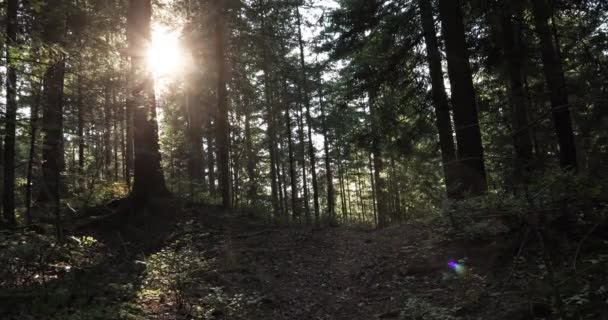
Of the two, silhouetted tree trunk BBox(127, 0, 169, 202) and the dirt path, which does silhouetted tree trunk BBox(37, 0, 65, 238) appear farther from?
the dirt path

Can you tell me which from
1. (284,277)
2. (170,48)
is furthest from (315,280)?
(170,48)

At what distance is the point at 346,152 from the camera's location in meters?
14.5

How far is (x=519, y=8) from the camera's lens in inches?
284

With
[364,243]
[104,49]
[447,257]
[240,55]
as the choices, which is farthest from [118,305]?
[240,55]

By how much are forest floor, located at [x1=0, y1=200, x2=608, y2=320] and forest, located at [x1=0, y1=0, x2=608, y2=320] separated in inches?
1.7

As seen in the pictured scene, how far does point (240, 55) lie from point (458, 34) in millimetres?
10022

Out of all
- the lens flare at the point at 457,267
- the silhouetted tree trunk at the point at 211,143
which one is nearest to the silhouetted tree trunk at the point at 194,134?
the silhouetted tree trunk at the point at 211,143

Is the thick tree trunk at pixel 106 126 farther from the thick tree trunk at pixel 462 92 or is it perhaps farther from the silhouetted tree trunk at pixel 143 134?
the thick tree trunk at pixel 462 92

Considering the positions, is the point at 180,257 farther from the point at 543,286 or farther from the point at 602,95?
the point at 602,95

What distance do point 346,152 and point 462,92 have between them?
618 cm

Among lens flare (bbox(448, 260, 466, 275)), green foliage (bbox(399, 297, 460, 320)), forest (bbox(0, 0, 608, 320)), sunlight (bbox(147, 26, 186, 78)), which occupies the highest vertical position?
sunlight (bbox(147, 26, 186, 78))

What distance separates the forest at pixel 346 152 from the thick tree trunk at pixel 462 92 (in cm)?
4

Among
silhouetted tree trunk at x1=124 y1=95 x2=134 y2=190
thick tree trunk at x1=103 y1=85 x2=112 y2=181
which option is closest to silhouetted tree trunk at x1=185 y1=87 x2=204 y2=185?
silhouetted tree trunk at x1=124 y1=95 x2=134 y2=190

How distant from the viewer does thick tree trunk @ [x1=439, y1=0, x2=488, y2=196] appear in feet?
28.4
